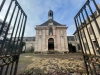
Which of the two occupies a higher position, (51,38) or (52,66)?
(51,38)

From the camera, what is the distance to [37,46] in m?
18.9

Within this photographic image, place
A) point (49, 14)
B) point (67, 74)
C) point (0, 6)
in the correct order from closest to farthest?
1. point (0, 6)
2. point (67, 74)
3. point (49, 14)

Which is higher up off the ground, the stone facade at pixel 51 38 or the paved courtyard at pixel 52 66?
the stone facade at pixel 51 38

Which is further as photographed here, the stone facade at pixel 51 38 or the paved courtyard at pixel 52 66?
the stone facade at pixel 51 38

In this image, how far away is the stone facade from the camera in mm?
18828

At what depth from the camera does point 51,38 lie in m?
20.1

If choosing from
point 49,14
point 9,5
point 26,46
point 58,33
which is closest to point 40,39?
point 58,33

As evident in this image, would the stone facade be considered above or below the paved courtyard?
above

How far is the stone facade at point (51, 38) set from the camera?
1883 cm

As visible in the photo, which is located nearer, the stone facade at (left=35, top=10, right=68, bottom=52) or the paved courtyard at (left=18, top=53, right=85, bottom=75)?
the paved courtyard at (left=18, top=53, right=85, bottom=75)

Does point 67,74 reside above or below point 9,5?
below

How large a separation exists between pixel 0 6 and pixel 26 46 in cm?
2638

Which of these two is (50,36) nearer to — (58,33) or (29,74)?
(58,33)

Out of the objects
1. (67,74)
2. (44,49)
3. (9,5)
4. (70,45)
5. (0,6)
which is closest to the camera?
(0,6)
